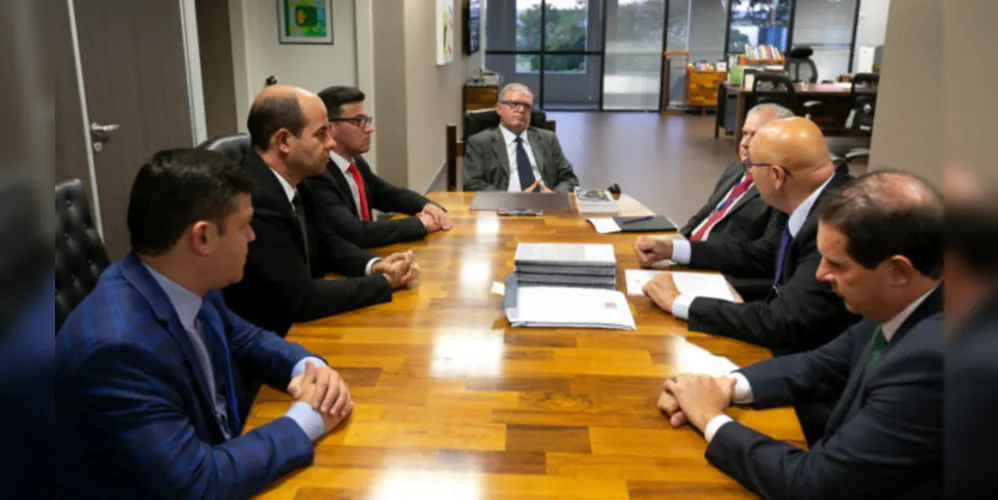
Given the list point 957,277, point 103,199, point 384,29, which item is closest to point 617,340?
point 957,277

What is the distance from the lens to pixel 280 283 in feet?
6.31

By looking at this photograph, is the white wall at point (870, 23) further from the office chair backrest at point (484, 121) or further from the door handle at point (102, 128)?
the door handle at point (102, 128)

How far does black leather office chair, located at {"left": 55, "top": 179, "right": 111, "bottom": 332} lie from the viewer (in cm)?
192

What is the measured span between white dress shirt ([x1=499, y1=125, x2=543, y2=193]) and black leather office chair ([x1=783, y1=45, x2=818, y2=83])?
730cm

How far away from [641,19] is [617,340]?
12.4m

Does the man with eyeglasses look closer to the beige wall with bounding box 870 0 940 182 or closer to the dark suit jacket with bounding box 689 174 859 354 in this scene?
the dark suit jacket with bounding box 689 174 859 354

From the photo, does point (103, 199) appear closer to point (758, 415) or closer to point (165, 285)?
point (165, 285)

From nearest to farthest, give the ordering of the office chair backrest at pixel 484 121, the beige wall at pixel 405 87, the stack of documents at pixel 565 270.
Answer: the stack of documents at pixel 565 270 < the office chair backrest at pixel 484 121 < the beige wall at pixel 405 87

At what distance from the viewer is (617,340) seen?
1836 mm

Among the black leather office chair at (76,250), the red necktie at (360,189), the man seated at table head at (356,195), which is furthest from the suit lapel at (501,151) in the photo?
the black leather office chair at (76,250)

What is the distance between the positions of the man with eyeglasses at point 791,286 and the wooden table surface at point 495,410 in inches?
2.1

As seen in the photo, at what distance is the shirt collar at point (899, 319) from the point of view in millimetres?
1219

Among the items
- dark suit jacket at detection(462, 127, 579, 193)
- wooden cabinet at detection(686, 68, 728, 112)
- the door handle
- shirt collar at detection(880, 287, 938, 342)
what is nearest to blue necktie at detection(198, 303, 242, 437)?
shirt collar at detection(880, 287, 938, 342)

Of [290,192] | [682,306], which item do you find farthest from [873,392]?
[290,192]
